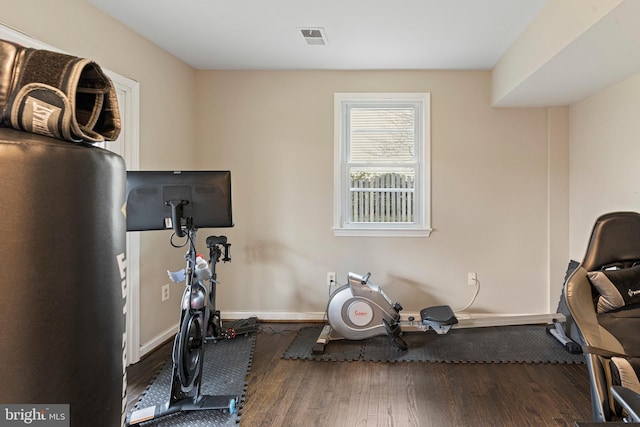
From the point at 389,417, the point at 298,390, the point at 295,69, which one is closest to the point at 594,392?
the point at 389,417

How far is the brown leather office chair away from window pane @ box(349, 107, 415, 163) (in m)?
2.03

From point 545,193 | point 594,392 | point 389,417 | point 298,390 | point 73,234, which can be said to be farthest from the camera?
point 545,193

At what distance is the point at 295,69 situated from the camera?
3.30m

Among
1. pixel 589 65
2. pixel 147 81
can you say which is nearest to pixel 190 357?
pixel 147 81

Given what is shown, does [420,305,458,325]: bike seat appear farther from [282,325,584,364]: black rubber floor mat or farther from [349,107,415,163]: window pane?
[349,107,415,163]: window pane

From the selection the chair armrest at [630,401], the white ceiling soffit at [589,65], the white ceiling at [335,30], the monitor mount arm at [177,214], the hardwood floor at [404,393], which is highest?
the white ceiling at [335,30]

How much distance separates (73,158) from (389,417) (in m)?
2.06

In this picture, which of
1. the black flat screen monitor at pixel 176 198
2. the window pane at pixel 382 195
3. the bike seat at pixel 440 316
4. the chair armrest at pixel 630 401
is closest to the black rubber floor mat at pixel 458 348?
the bike seat at pixel 440 316

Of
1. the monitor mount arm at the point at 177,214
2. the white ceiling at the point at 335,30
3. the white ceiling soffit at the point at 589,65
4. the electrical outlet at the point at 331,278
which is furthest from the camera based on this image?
the electrical outlet at the point at 331,278

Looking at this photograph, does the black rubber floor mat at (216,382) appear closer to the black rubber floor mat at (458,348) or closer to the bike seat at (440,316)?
the black rubber floor mat at (458,348)

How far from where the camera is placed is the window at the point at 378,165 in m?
3.32

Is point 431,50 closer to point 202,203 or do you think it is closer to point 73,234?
point 202,203

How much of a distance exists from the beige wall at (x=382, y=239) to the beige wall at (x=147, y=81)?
1.06 feet

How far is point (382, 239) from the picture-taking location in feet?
10.9
